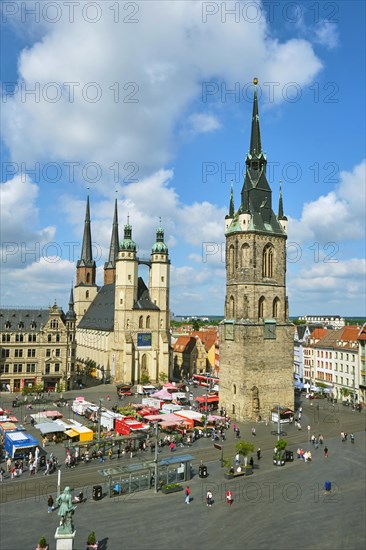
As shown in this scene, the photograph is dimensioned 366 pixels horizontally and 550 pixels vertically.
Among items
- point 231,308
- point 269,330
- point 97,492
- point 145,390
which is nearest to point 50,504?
point 97,492

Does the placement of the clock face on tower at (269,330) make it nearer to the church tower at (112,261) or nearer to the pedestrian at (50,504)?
the pedestrian at (50,504)

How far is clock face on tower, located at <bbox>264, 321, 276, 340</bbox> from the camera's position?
53.2 m

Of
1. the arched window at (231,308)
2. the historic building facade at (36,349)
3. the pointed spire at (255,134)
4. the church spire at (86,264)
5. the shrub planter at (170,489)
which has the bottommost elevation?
the shrub planter at (170,489)

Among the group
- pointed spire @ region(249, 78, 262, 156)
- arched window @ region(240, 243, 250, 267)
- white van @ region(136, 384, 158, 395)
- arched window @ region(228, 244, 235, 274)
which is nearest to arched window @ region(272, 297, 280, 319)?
arched window @ region(240, 243, 250, 267)

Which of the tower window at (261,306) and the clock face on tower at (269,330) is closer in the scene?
the clock face on tower at (269,330)

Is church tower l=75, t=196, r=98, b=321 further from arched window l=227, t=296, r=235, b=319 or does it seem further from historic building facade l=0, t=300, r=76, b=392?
arched window l=227, t=296, r=235, b=319

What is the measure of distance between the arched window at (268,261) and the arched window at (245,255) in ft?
7.48

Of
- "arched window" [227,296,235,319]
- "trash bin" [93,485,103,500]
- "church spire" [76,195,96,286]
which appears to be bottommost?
"trash bin" [93,485,103,500]

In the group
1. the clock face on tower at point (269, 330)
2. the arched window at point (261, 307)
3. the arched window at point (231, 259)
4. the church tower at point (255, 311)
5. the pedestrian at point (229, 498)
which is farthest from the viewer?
the arched window at point (231, 259)

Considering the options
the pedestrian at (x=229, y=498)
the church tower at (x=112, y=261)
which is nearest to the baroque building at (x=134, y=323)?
the church tower at (x=112, y=261)

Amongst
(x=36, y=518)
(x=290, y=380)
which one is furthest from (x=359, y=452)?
(x=36, y=518)

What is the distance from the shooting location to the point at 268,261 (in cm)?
5556

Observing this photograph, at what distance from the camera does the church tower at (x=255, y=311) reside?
52.2 meters

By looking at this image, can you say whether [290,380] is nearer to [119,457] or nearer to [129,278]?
[119,457]
